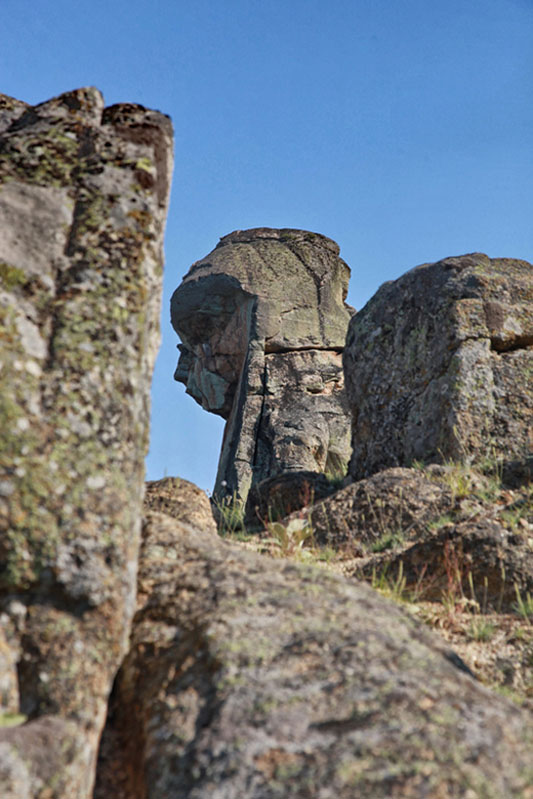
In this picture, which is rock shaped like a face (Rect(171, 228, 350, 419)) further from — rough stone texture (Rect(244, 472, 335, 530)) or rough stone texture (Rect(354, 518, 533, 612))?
rough stone texture (Rect(354, 518, 533, 612))

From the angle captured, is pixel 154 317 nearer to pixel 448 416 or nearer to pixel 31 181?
pixel 31 181

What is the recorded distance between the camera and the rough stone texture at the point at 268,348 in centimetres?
1532

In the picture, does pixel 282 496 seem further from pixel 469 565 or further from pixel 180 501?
pixel 469 565

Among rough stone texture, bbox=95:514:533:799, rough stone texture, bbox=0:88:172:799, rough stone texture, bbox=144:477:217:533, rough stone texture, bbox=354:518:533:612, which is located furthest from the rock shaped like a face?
rough stone texture, bbox=95:514:533:799

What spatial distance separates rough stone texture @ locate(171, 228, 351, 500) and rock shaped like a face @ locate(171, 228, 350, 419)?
0.08ft

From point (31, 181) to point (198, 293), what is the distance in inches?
549

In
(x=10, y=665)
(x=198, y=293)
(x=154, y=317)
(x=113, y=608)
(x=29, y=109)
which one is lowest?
(x=10, y=665)

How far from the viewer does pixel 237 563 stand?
10.6 ft

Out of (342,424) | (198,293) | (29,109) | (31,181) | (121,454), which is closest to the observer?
(121,454)

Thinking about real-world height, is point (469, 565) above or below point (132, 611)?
above

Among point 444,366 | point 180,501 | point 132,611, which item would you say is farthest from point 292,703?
point 444,366

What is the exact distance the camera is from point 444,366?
24.0 ft

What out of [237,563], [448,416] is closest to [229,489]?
[448,416]

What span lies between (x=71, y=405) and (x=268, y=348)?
546 inches
